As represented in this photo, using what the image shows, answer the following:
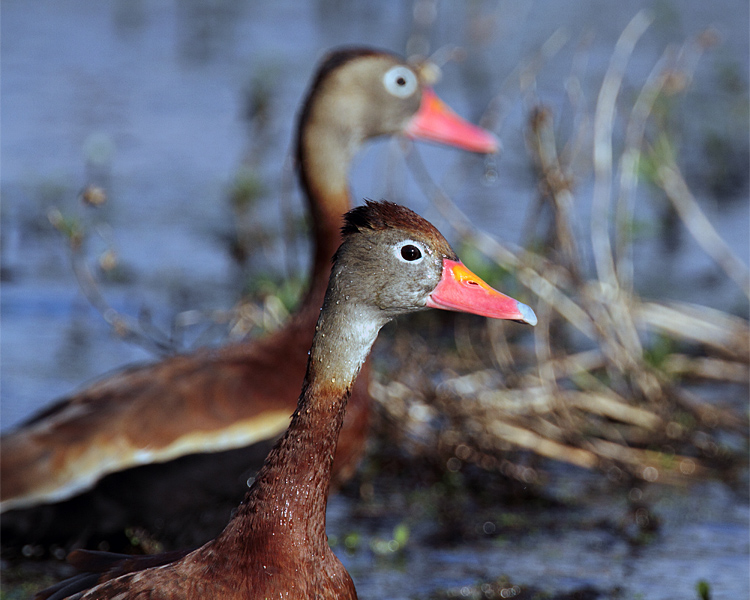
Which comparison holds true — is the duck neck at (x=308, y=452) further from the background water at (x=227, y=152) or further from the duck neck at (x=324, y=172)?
the duck neck at (x=324, y=172)

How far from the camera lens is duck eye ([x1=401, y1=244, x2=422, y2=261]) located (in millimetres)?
2848

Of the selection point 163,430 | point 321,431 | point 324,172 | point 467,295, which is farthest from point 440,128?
point 321,431

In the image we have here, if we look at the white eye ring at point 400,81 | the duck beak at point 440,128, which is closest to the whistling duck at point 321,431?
the white eye ring at point 400,81

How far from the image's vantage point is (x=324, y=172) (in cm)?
459

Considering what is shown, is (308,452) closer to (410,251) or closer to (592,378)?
(410,251)

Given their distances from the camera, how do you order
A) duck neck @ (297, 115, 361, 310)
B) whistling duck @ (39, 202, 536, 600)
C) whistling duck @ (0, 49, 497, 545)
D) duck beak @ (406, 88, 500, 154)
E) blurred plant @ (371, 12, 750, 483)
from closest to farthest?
whistling duck @ (39, 202, 536, 600) < whistling duck @ (0, 49, 497, 545) < duck neck @ (297, 115, 361, 310) < blurred plant @ (371, 12, 750, 483) < duck beak @ (406, 88, 500, 154)

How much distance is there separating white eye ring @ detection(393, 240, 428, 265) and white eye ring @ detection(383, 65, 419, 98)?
6.99ft

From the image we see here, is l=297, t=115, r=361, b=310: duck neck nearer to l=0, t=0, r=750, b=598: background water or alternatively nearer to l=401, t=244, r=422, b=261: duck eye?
l=0, t=0, r=750, b=598: background water

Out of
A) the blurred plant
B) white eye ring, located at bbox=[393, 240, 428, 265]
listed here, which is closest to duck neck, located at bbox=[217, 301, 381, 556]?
white eye ring, located at bbox=[393, 240, 428, 265]

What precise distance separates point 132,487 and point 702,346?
9.92ft

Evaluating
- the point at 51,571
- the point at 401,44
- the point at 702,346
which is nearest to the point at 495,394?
the point at 702,346

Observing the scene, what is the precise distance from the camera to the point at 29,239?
7242 mm

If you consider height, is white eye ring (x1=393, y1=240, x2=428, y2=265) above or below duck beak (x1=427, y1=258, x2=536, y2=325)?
above

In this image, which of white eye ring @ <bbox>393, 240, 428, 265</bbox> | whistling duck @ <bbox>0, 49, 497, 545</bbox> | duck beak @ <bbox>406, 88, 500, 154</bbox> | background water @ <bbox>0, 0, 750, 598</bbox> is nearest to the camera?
white eye ring @ <bbox>393, 240, 428, 265</bbox>
